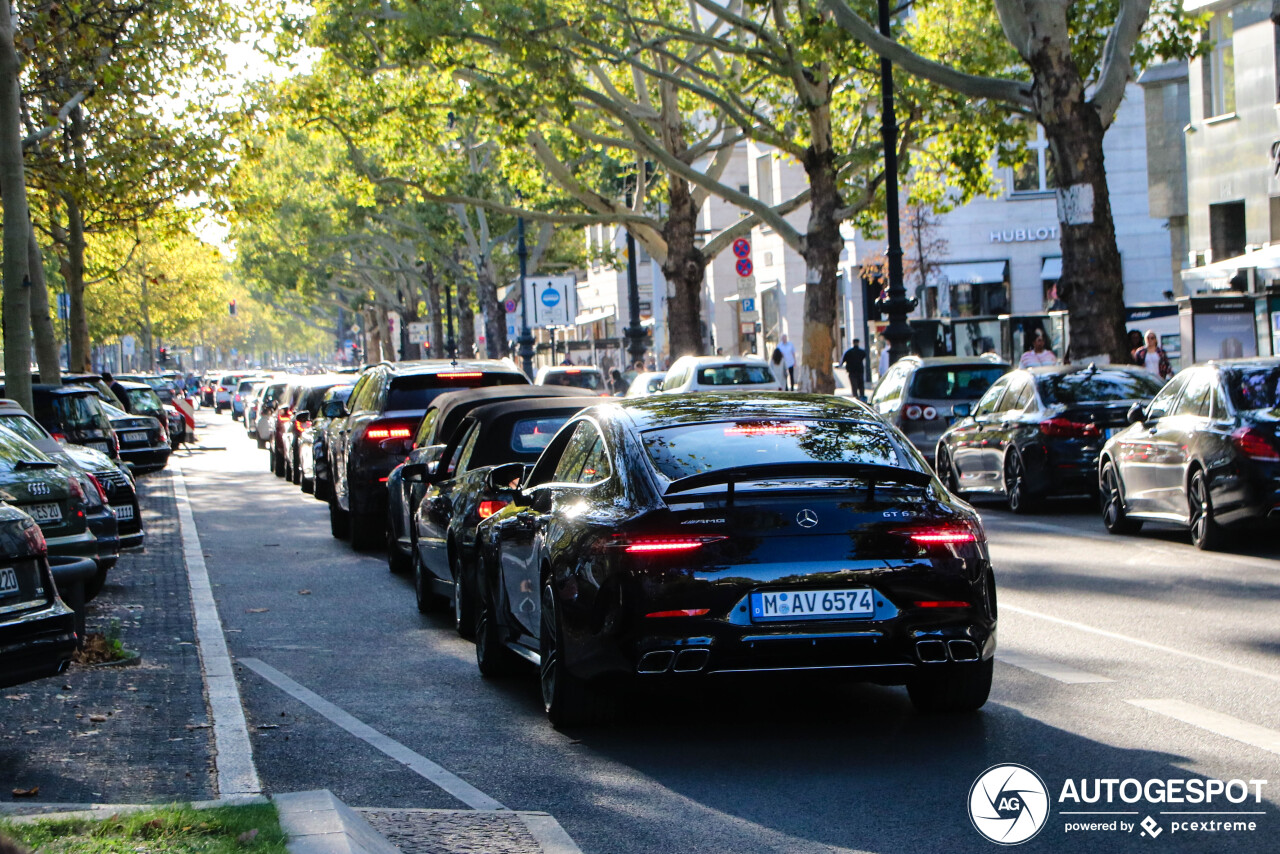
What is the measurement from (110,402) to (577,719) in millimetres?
26046

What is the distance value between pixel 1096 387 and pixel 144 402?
21706 mm

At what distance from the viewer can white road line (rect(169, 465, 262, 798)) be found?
6.96 metres

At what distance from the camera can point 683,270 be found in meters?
40.3

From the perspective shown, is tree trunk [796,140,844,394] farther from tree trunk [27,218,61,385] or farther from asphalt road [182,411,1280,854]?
asphalt road [182,411,1280,854]

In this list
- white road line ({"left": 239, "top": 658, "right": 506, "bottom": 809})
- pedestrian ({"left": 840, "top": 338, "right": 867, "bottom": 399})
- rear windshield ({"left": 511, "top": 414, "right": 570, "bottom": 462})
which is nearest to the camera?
white road line ({"left": 239, "top": 658, "right": 506, "bottom": 809})

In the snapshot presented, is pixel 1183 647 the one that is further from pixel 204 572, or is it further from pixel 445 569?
pixel 204 572

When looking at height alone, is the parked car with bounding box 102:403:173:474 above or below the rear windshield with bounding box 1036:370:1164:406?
below

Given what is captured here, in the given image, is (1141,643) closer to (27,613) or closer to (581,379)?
(27,613)

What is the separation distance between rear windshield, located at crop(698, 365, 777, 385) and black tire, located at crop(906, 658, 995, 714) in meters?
21.5

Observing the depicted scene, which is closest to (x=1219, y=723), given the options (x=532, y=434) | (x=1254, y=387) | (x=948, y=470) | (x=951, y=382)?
(x=532, y=434)

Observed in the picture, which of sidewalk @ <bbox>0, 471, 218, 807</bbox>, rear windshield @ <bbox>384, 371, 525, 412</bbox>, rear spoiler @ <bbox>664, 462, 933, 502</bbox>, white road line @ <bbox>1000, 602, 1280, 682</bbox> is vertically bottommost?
white road line @ <bbox>1000, 602, 1280, 682</bbox>

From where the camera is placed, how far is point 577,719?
311 inches

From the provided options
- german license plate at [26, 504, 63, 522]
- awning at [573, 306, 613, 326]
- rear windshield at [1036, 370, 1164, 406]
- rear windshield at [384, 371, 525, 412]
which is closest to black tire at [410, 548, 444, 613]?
german license plate at [26, 504, 63, 522]
